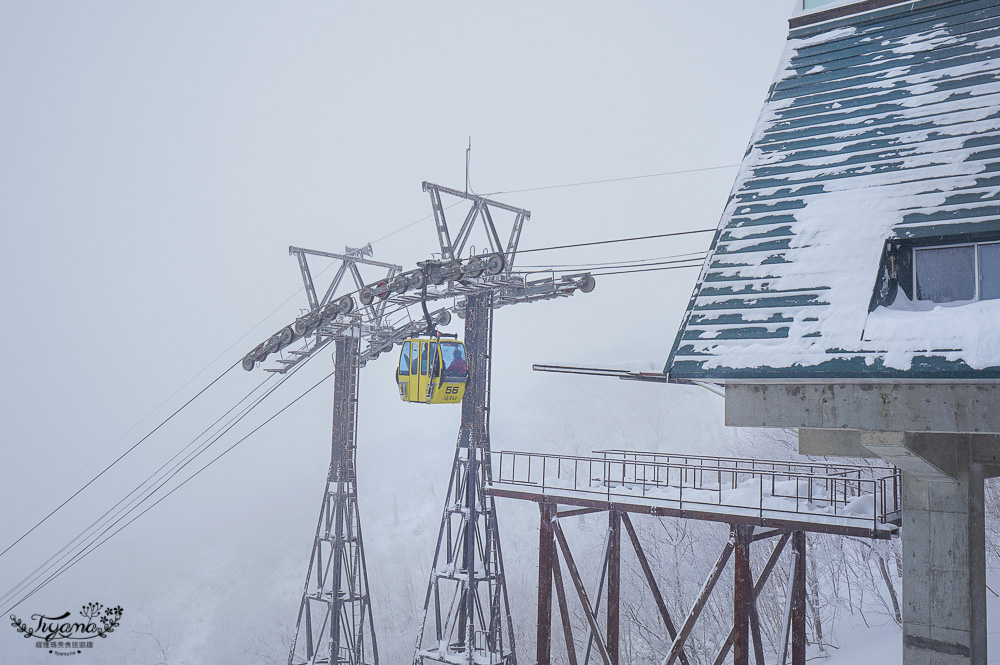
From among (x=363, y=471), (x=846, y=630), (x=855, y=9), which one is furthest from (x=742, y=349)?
(x=363, y=471)

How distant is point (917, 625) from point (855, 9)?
23.8 feet

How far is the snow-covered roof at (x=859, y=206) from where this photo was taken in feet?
20.8

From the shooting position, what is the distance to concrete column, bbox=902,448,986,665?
687cm

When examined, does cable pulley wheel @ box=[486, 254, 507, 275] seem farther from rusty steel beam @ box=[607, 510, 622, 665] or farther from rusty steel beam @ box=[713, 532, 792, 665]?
rusty steel beam @ box=[713, 532, 792, 665]

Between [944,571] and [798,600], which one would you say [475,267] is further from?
[944,571]

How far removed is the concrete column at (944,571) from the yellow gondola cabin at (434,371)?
38.0 feet

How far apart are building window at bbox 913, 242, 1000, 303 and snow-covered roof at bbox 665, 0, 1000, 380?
0.81 feet

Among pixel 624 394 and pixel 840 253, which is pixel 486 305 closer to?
pixel 840 253

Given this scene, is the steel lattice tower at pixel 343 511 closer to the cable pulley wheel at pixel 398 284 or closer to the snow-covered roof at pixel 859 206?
the cable pulley wheel at pixel 398 284

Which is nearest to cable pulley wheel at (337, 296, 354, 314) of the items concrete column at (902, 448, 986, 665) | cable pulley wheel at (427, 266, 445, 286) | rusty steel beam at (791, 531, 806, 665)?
cable pulley wheel at (427, 266, 445, 286)

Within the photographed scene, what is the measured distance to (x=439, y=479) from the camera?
8519 centimetres

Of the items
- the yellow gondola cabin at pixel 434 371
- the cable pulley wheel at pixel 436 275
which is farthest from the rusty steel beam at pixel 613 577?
the cable pulley wheel at pixel 436 275

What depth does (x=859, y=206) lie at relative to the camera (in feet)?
23.9
